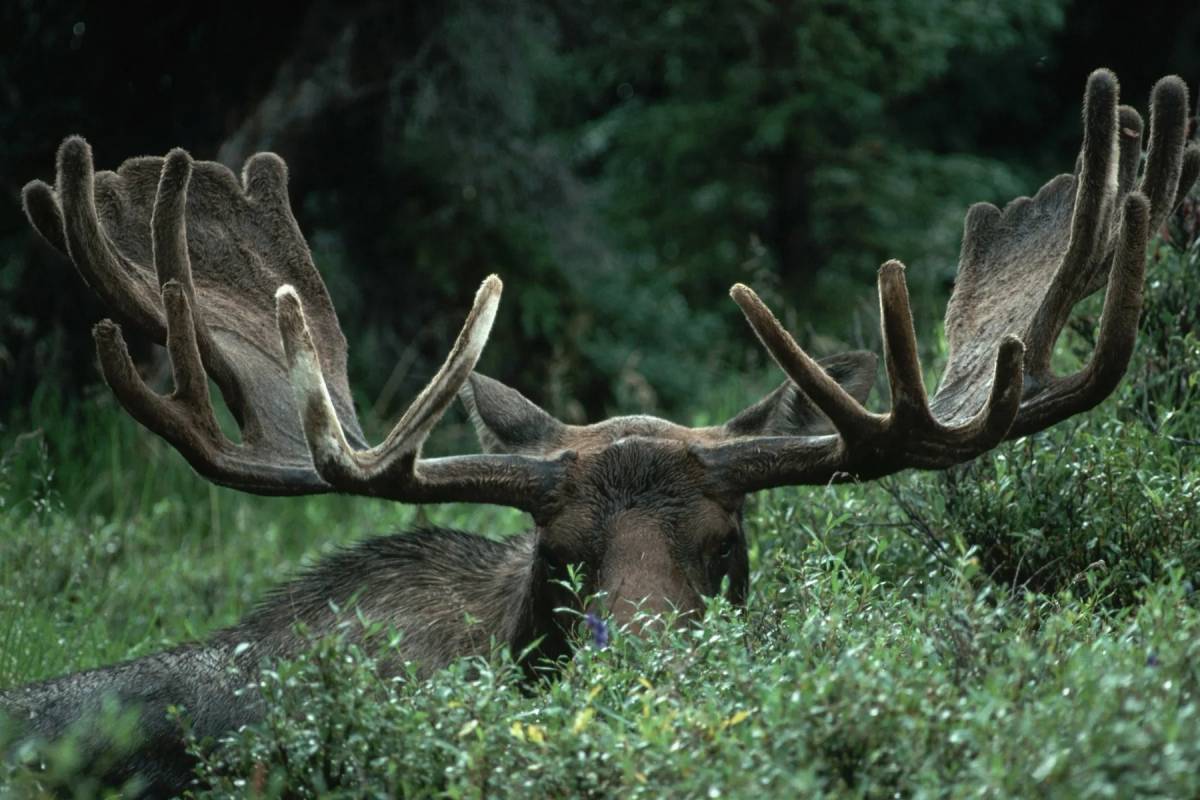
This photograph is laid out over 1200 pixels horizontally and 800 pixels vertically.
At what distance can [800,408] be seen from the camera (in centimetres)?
530

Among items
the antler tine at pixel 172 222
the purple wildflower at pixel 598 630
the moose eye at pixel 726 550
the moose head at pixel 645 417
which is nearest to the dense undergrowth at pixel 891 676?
the purple wildflower at pixel 598 630

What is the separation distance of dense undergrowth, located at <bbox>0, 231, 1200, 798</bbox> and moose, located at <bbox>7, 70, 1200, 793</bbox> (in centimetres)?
31

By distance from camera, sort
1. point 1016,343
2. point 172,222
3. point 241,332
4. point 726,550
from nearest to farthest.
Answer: point 1016,343
point 726,550
point 172,222
point 241,332

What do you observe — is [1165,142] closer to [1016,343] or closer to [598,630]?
[1016,343]

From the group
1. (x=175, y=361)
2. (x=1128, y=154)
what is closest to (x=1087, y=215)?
(x=1128, y=154)

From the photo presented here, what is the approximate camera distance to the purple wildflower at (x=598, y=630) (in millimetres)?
4025

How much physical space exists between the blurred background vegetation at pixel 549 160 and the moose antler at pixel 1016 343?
8.64ft

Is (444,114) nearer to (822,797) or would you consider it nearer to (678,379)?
(678,379)

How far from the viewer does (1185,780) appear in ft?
9.51

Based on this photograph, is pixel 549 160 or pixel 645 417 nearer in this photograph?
pixel 645 417

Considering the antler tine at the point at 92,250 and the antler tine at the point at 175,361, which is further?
the antler tine at the point at 92,250

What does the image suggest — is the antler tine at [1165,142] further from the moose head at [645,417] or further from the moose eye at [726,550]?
the moose eye at [726,550]

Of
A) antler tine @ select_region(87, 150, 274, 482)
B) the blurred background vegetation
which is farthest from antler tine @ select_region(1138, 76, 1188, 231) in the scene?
the blurred background vegetation

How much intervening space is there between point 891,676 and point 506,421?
2.29 meters
